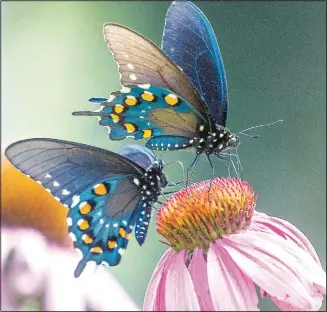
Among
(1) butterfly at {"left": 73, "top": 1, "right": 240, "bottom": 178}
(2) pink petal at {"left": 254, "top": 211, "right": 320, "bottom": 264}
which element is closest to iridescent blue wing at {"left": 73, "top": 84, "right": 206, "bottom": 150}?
(1) butterfly at {"left": 73, "top": 1, "right": 240, "bottom": 178}

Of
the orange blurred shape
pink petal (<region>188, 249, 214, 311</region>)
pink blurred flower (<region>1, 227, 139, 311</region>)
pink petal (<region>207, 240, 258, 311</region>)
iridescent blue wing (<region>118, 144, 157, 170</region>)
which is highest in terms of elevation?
iridescent blue wing (<region>118, 144, 157, 170</region>)

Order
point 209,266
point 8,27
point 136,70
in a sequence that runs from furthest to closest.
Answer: point 8,27, point 136,70, point 209,266

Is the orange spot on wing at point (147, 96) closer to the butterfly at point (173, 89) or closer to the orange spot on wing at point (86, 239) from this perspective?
the butterfly at point (173, 89)

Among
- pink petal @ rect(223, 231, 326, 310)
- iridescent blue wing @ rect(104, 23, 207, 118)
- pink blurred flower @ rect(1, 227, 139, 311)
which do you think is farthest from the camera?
pink blurred flower @ rect(1, 227, 139, 311)

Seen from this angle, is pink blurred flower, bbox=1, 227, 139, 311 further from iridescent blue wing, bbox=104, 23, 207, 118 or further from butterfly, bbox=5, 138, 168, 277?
iridescent blue wing, bbox=104, 23, 207, 118

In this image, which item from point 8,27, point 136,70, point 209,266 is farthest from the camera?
point 8,27

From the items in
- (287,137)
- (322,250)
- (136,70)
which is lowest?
(322,250)

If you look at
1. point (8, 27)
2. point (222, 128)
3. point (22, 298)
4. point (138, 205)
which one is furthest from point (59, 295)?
point (8, 27)

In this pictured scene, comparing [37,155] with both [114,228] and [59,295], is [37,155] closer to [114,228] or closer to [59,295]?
[114,228]
